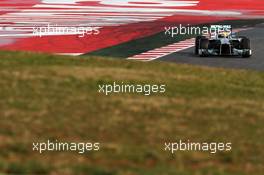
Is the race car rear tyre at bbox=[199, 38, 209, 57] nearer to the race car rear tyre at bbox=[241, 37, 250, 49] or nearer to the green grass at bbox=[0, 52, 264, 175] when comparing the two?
the race car rear tyre at bbox=[241, 37, 250, 49]

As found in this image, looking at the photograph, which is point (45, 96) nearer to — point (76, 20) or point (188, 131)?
point (188, 131)

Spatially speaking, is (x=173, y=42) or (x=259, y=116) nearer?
(x=259, y=116)

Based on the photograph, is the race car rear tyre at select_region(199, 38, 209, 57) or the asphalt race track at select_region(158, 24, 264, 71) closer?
the asphalt race track at select_region(158, 24, 264, 71)

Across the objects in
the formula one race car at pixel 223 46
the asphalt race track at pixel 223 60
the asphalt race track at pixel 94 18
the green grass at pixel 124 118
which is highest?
the green grass at pixel 124 118

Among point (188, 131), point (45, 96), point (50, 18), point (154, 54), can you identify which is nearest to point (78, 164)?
point (188, 131)

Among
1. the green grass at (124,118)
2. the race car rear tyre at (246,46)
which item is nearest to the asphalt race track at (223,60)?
the race car rear tyre at (246,46)

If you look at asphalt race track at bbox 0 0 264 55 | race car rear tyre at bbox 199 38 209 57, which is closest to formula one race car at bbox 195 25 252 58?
race car rear tyre at bbox 199 38 209 57

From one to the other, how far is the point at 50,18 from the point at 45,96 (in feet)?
129

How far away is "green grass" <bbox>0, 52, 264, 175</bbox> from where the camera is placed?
35.4 feet

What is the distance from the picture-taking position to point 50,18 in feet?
174

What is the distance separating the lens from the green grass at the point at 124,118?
35.4 ft

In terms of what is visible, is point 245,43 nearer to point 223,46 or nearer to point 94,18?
point 223,46

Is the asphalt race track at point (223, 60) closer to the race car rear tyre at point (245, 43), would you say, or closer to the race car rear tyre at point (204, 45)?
the race car rear tyre at point (204, 45)

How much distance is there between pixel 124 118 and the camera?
13.3 metres
